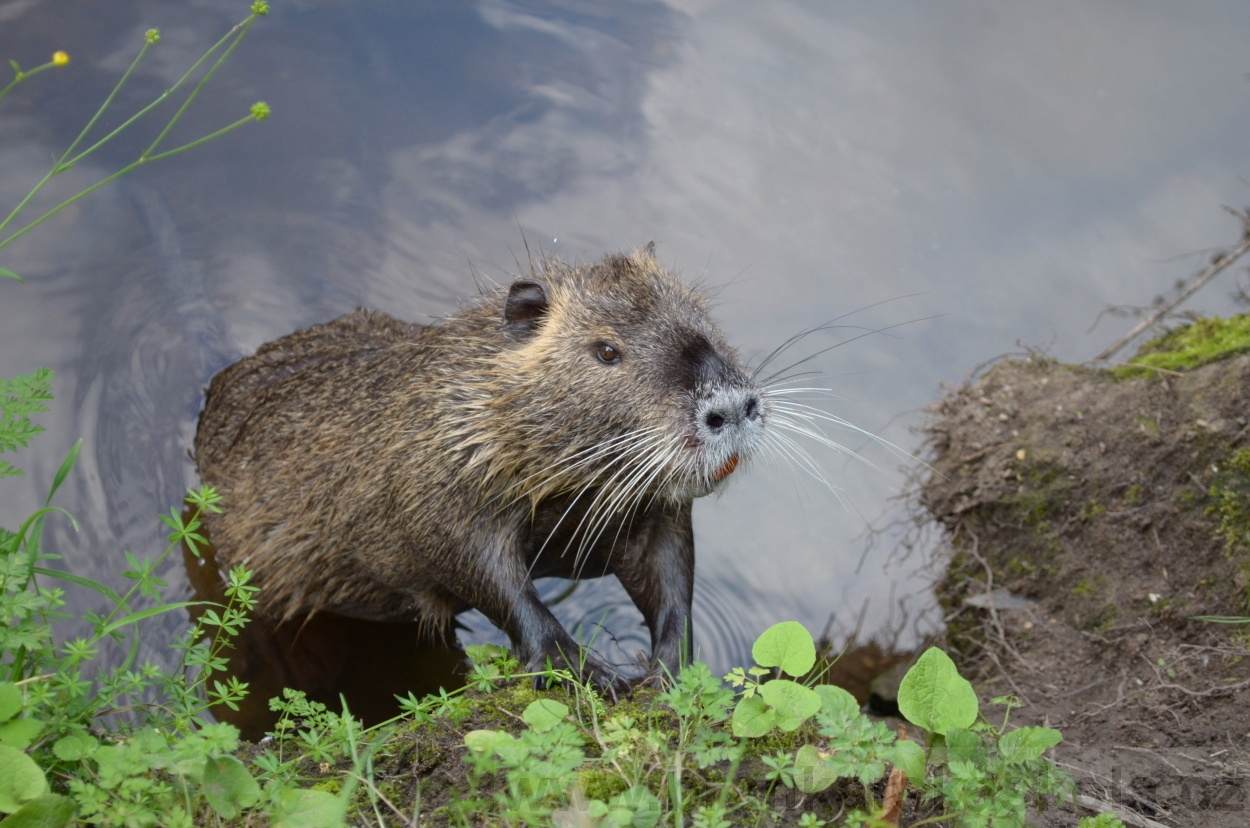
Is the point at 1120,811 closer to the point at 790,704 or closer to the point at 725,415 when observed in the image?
the point at 790,704

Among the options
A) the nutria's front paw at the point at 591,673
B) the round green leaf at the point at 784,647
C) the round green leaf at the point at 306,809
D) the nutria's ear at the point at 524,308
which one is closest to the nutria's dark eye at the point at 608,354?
the nutria's ear at the point at 524,308

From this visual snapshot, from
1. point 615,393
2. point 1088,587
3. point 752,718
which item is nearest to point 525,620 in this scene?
point 615,393

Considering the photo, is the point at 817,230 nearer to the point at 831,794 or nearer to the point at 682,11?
the point at 682,11

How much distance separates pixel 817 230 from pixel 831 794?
4.17 m

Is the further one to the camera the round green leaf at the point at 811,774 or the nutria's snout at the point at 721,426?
the nutria's snout at the point at 721,426

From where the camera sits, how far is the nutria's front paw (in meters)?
2.96

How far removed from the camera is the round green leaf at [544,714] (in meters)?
2.27

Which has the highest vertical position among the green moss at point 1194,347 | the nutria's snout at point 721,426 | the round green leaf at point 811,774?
the green moss at point 1194,347

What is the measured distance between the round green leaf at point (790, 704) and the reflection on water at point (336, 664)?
7.03 ft

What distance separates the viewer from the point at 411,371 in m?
3.78

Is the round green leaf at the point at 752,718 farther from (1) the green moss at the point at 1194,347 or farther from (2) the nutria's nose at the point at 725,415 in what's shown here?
(1) the green moss at the point at 1194,347

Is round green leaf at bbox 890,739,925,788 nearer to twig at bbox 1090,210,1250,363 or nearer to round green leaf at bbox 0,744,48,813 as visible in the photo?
round green leaf at bbox 0,744,48,813

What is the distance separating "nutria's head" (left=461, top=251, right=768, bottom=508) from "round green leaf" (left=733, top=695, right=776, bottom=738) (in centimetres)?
78

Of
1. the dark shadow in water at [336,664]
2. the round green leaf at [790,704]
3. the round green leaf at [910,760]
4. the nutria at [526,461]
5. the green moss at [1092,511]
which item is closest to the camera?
the round green leaf at [910,760]
